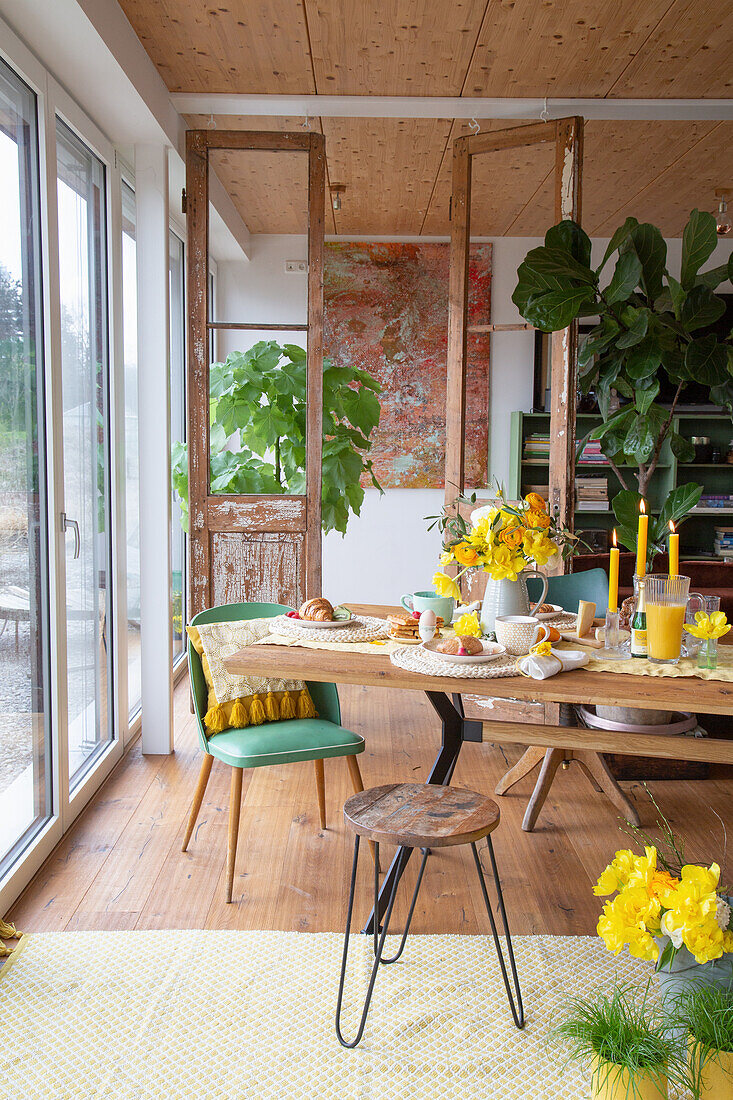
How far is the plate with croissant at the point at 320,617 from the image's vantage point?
247cm

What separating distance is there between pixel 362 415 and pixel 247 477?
75cm

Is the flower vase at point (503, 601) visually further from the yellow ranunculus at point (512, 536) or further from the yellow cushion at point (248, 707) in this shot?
the yellow cushion at point (248, 707)

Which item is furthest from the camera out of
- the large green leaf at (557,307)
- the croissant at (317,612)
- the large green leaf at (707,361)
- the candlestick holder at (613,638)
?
the large green leaf at (707,361)

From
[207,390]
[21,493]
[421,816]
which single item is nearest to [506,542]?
[421,816]

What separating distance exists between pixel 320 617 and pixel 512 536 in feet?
1.95

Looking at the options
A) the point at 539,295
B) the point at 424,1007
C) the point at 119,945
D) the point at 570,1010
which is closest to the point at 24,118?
the point at 539,295

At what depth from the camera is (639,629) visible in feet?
7.38

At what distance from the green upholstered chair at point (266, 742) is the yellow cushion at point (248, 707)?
0.02 metres

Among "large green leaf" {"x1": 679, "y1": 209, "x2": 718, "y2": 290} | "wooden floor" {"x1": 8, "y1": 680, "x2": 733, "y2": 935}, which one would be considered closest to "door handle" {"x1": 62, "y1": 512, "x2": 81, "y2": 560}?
"wooden floor" {"x1": 8, "y1": 680, "x2": 733, "y2": 935}

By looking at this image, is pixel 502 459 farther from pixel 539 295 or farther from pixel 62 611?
pixel 62 611

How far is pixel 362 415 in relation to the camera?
4316mm

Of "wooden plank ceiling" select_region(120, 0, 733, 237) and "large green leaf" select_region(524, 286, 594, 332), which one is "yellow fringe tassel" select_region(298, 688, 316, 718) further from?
"wooden plank ceiling" select_region(120, 0, 733, 237)

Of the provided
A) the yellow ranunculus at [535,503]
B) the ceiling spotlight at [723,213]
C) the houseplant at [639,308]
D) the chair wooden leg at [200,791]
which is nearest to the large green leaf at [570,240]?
the houseplant at [639,308]

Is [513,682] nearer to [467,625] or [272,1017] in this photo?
[467,625]
